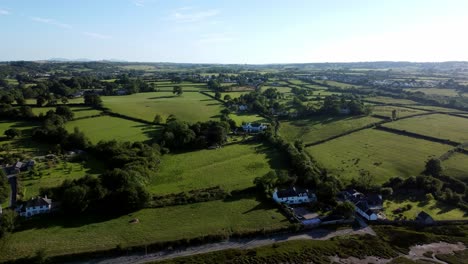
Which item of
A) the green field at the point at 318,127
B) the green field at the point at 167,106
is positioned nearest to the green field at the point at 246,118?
the green field at the point at 167,106

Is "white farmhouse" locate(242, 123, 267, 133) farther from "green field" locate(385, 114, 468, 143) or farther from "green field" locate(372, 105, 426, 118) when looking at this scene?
"green field" locate(372, 105, 426, 118)

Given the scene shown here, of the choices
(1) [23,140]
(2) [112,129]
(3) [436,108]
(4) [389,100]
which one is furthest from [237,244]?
(4) [389,100]

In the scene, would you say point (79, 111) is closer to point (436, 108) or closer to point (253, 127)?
point (253, 127)

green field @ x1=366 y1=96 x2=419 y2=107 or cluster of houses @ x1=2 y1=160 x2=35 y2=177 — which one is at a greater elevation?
green field @ x1=366 y1=96 x2=419 y2=107

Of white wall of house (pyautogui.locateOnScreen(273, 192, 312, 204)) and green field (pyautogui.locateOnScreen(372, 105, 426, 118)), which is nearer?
white wall of house (pyautogui.locateOnScreen(273, 192, 312, 204))

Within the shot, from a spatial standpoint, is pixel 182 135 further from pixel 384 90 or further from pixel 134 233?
pixel 384 90

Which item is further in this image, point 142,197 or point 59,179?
point 59,179

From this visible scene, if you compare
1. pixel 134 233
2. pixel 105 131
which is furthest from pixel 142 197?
pixel 105 131

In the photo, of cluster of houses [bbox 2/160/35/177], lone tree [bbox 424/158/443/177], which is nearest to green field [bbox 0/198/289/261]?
cluster of houses [bbox 2/160/35/177]
